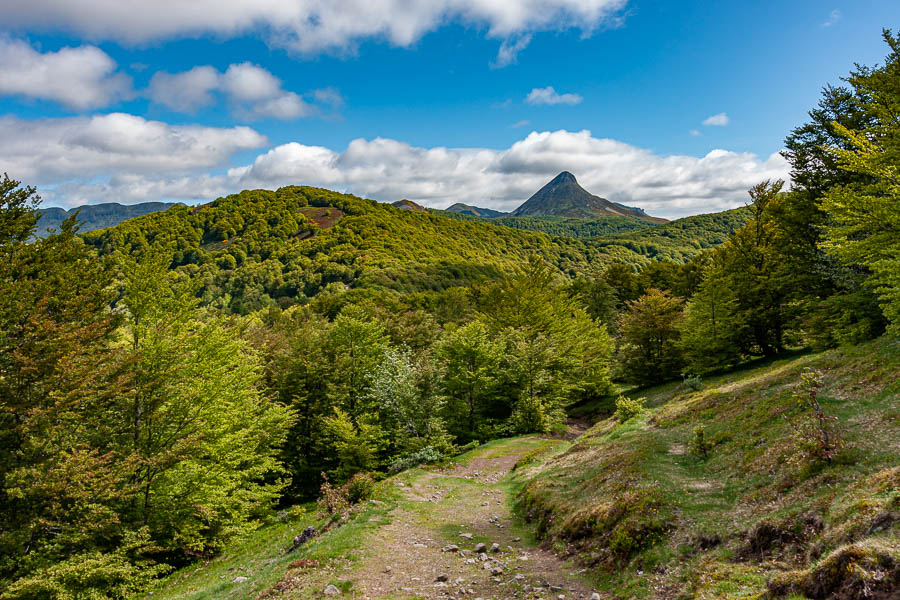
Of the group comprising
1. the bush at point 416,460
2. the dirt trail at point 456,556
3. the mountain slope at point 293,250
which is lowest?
the bush at point 416,460

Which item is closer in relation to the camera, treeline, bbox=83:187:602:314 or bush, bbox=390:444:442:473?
bush, bbox=390:444:442:473

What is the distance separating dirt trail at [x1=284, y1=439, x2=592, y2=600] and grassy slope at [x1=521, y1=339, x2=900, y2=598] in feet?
3.07

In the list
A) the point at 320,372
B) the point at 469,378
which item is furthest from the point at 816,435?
the point at 320,372

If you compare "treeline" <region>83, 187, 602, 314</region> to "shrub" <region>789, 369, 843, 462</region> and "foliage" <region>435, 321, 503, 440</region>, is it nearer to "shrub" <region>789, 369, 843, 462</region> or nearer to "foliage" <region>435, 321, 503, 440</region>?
"foliage" <region>435, 321, 503, 440</region>

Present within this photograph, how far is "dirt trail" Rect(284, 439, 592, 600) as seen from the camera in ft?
31.0

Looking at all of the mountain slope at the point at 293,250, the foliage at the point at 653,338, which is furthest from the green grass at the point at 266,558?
the mountain slope at the point at 293,250

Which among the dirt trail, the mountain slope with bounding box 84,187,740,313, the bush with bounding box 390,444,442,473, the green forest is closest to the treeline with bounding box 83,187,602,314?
the mountain slope with bounding box 84,187,740,313

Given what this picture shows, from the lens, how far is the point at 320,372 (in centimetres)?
3678

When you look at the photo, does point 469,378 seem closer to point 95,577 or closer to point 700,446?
point 700,446

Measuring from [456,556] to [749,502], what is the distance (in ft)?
25.1

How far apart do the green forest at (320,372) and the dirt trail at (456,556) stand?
1320 mm

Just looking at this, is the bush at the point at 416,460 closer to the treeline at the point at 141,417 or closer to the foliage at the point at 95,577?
the treeline at the point at 141,417

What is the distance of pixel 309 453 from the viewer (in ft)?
118

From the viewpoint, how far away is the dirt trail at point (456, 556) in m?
9.44
